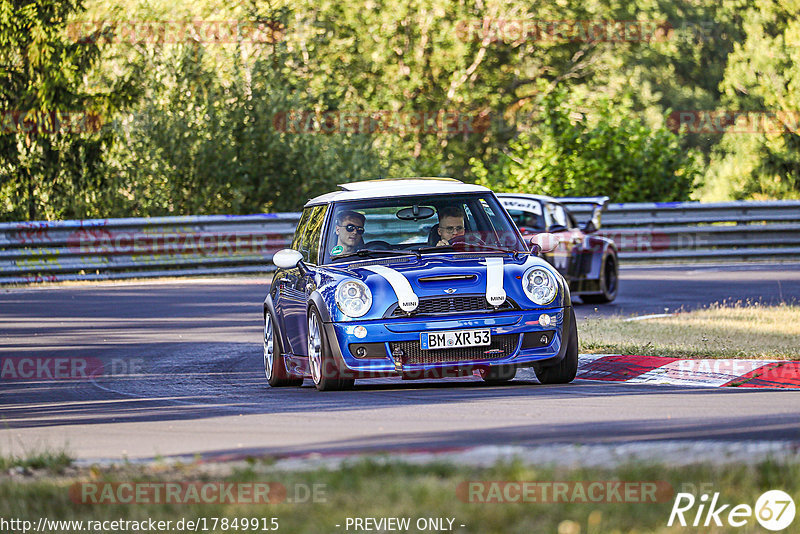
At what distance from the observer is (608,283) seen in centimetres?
1923

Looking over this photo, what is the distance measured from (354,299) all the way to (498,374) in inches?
50.2

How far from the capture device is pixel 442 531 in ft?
15.6

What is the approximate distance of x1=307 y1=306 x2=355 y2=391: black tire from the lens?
981cm

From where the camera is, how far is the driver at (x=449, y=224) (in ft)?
35.3

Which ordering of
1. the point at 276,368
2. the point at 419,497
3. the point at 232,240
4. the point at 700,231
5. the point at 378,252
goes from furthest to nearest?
the point at 700,231 < the point at 232,240 < the point at 276,368 < the point at 378,252 < the point at 419,497

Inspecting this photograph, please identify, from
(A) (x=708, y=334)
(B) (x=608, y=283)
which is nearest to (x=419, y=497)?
(A) (x=708, y=334)

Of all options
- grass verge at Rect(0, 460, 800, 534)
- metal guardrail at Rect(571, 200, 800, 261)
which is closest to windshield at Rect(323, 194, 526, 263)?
grass verge at Rect(0, 460, 800, 534)

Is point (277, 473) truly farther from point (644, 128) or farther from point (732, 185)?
point (732, 185)

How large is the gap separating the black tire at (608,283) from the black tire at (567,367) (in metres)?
8.90

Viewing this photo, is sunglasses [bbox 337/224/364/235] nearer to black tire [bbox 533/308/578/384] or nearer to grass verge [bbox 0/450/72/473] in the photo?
black tire [bbox 533/308/578/384]

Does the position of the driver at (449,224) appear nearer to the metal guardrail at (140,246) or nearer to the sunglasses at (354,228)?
the sunglasses at (354,228)

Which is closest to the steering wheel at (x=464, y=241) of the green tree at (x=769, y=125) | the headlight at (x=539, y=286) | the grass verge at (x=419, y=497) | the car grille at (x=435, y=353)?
the headlight at (x=539, y=286)

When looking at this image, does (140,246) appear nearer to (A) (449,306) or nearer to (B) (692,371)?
(B) (692,371)

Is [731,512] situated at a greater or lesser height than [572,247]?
greater
